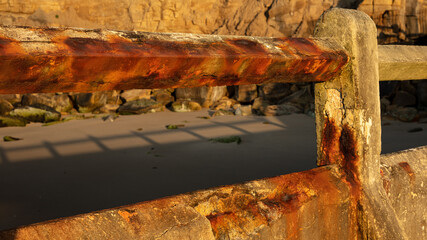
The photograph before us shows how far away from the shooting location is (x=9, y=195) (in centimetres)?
432

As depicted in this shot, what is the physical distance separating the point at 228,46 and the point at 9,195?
391cm

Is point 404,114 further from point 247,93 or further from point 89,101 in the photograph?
point 89,101

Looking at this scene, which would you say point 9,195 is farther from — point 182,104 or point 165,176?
point 182,104

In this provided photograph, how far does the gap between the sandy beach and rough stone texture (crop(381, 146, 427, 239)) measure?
271 cm

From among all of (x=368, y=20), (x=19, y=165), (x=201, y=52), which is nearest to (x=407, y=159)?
(x=368, y=20)

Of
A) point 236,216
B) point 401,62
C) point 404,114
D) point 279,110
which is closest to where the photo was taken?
point 236,216

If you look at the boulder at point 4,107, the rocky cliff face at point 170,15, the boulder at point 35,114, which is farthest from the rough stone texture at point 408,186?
the rocky cliff face at point 170,15

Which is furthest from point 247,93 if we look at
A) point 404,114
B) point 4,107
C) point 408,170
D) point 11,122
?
point 408,170

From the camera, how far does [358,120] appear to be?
A: 1.61 metres

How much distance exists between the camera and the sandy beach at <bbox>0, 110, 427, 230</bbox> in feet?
13.9

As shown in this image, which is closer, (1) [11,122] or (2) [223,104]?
(1) [11,122]

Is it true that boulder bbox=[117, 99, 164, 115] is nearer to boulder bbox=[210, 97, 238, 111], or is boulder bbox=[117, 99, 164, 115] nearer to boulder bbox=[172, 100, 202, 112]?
boulder bbox=[172, 100, 202, 112]

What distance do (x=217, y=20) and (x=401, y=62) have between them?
15987 mm

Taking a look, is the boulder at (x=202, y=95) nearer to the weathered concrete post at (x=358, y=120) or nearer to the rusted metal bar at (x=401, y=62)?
the rusted metal bar at (x=401, y=62)
